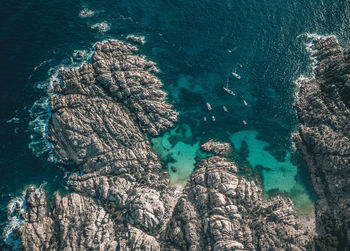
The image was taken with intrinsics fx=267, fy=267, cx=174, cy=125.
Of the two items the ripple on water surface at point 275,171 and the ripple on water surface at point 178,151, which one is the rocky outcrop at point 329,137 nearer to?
the ripple on water surface at point 275,171

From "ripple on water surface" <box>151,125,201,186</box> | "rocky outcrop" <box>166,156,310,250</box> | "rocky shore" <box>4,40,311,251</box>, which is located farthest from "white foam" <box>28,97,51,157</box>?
"rocky outcrop" <box>166,156,310,250</box>

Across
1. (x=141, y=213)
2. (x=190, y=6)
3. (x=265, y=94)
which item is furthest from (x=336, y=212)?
(x=190, y=6)

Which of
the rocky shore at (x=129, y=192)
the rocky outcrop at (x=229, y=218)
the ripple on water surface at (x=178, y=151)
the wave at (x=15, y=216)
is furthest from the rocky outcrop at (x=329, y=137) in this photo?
the wave at (x=15, y=216)

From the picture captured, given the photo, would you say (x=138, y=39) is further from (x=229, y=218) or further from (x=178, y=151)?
(x=229, y=218)

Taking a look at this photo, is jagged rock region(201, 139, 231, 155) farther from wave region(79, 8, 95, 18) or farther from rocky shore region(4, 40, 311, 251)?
wave region(79, 8, 95, 18)

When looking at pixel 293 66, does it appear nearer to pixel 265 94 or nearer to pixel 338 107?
pixel 265 94

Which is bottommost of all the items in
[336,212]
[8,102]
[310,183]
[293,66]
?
[336,212]
